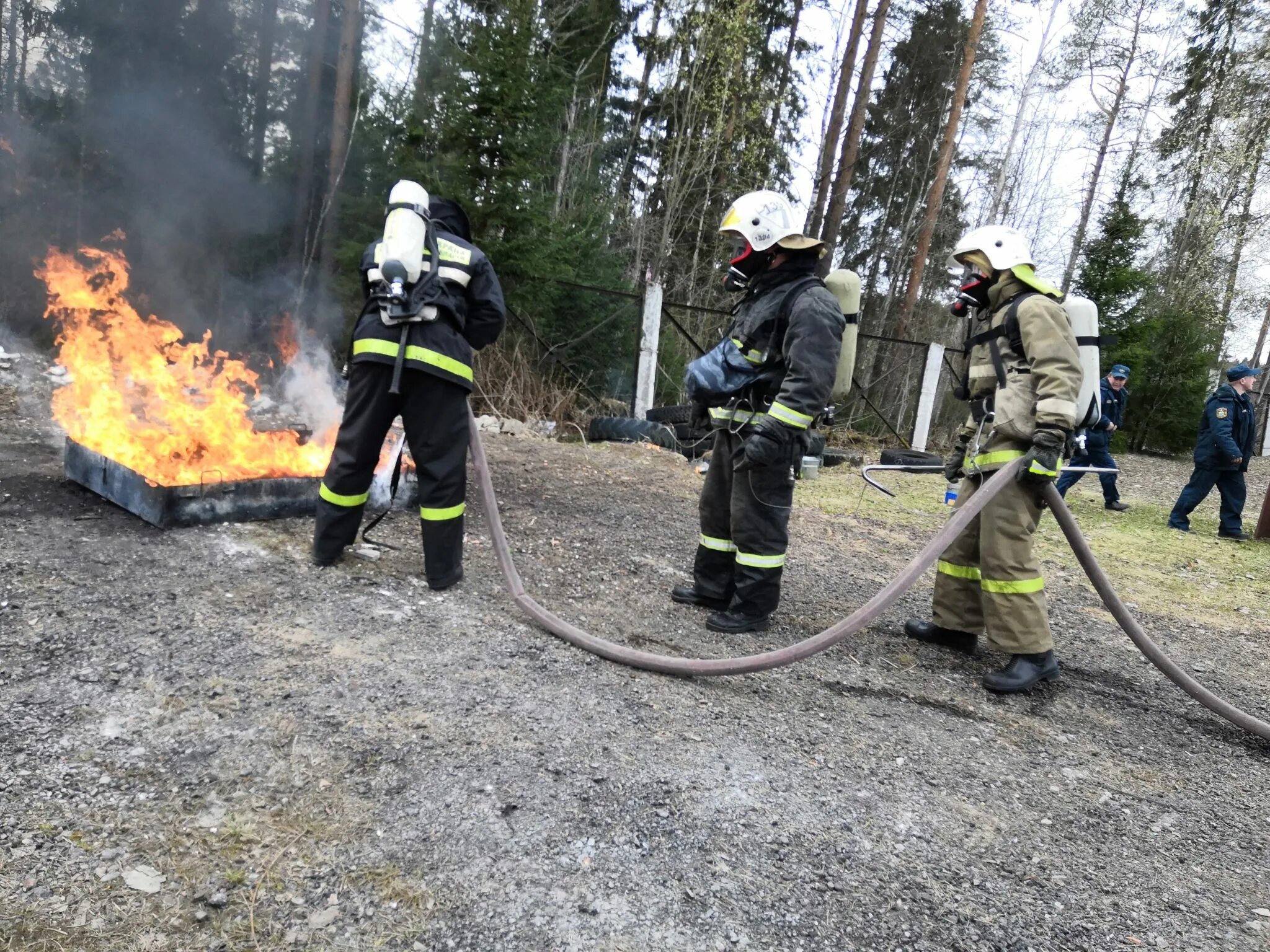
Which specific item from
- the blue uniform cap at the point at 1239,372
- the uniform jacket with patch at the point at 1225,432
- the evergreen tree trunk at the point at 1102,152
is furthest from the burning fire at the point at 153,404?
the evergreen tree trunk at the point at 1102,152

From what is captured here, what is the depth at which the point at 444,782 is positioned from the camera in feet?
7.73

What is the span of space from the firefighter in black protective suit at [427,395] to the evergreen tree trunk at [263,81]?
5.41 metres

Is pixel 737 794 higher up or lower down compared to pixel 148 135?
lower down

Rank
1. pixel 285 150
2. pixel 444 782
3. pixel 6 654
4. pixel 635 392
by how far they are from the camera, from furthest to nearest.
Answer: pixel 635 392
pixel 285 150
pixel 6 654
pixel 444 782

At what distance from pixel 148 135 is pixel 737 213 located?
20.2 ft

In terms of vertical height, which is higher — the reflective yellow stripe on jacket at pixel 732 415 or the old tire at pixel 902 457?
the reflective yellow stripe on jacket at pixel 732 415

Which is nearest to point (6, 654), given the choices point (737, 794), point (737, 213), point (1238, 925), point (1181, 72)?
point (737, 794)

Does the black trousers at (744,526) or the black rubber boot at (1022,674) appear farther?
the black trousers at (744,526)

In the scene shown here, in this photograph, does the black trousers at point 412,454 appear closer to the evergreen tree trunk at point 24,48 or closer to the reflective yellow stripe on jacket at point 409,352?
the reflective yellow stripe on jacket at point 409,352

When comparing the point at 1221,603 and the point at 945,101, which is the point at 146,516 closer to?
the point at 1221,603

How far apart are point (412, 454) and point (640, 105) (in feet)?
50.5

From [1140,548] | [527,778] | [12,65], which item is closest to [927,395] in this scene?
[1140,548]

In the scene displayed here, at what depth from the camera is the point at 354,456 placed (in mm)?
3781

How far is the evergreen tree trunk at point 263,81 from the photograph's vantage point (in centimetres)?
809
